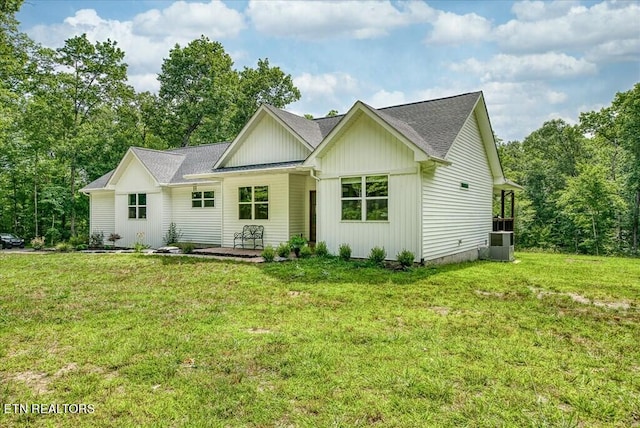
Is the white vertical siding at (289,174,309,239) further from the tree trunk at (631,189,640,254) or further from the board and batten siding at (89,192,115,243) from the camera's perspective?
the tree trunk at (631,189,640,254)

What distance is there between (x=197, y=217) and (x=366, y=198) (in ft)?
30.2

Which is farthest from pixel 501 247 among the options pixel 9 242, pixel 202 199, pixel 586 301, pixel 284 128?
pixel 9 242

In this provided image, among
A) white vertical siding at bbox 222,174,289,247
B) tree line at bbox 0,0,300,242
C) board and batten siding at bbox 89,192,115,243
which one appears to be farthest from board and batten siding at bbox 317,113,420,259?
tree line at bbox 0,0,300,242

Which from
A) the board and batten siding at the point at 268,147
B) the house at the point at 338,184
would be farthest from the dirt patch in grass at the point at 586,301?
the board and batten siding at the point at 268,147

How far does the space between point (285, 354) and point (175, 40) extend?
110 ft

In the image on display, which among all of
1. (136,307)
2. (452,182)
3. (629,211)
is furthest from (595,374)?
(629,211)

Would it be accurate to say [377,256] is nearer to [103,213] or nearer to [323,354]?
[323,354]

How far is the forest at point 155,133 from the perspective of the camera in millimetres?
21312

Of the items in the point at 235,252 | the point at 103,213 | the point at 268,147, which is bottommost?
the point at 235,252

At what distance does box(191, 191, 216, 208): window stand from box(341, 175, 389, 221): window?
7519mm

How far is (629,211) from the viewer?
2502cm

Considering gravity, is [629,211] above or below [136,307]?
above

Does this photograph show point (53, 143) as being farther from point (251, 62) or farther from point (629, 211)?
point (629, 211)

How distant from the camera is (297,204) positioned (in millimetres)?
13789
